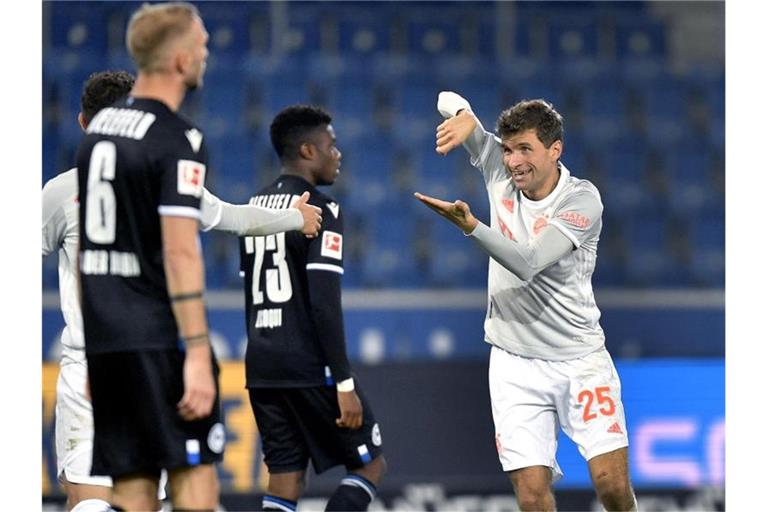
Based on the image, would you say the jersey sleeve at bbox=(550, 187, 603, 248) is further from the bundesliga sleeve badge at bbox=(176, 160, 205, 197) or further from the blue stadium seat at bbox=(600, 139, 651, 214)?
the blue stadium seat at bbox=(600, 139, 651, 214)

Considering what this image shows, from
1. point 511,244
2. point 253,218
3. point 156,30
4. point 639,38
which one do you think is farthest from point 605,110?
point 156,30

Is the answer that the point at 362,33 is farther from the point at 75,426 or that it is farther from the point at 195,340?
the point at 195,340

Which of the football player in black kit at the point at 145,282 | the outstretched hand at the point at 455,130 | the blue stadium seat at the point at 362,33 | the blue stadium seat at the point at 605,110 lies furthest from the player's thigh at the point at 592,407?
the blue stadium seat at the point at 362,33

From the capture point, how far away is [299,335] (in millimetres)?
5434

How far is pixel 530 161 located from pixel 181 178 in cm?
199

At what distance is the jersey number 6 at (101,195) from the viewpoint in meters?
3.63

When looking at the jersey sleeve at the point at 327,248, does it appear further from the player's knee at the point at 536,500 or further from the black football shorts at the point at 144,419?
the black football shorts at the point at 144,419

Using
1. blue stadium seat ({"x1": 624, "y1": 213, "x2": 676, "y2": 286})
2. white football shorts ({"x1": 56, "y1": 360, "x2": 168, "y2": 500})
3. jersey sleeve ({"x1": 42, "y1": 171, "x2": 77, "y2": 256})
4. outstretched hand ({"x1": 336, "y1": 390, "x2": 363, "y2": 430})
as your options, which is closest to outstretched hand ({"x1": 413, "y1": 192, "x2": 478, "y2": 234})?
outstretched hand ({"x1": 336, "y1": 390, "x2": 363, "y2": 430})

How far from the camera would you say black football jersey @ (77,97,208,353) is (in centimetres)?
361

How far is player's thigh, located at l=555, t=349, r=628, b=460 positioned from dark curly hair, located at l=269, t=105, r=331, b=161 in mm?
1585

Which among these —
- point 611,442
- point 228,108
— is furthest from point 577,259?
point 228,108

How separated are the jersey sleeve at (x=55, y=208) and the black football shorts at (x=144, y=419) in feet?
4.21

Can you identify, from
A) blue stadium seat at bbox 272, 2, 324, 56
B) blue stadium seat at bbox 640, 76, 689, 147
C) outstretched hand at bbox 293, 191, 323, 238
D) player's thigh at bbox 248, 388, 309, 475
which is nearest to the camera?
outstretched hand at bbox 293, 191, 323, 238
